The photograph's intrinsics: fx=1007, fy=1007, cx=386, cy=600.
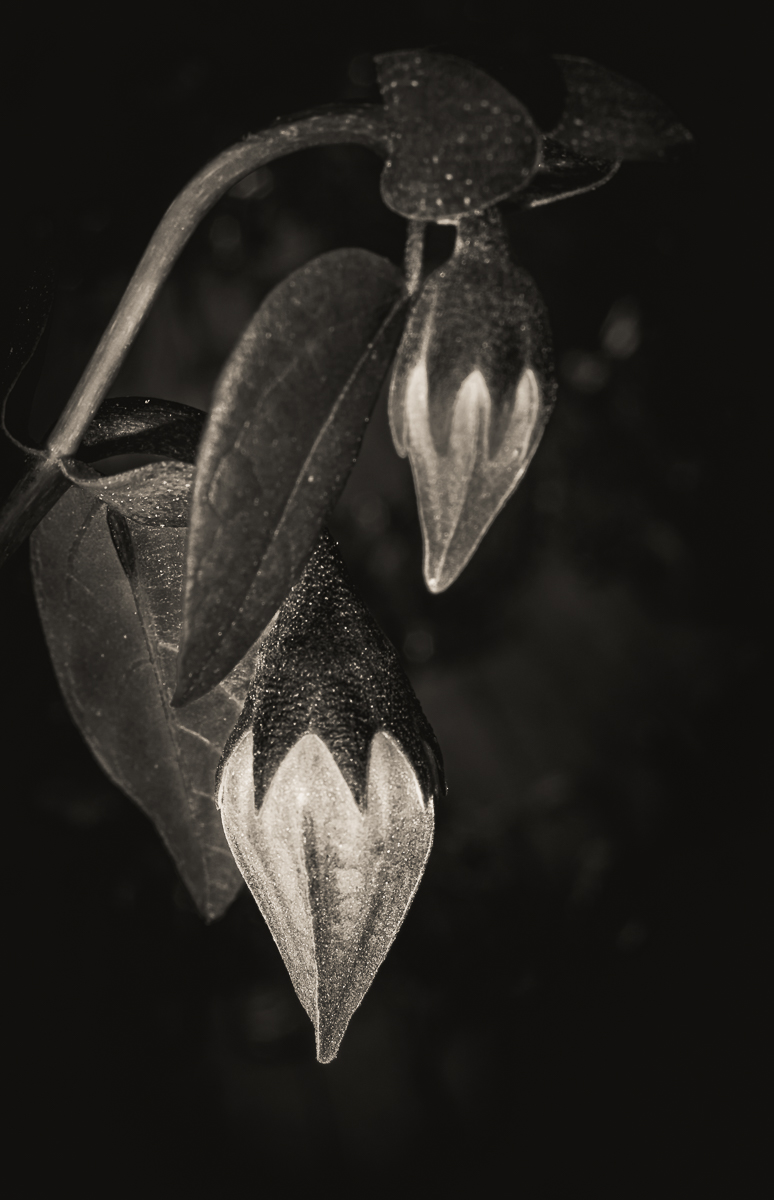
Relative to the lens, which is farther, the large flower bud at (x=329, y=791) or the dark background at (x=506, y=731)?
the dark background at (x=506, y=731)

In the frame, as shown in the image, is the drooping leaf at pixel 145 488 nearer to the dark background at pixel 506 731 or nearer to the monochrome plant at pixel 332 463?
the monochrome plant at pixel 332 463

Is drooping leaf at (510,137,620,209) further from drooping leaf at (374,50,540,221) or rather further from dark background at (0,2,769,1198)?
dark background at (0,2,769,1198)

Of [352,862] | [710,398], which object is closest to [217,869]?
[352,862]

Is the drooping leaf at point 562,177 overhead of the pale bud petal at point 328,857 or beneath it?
overhead

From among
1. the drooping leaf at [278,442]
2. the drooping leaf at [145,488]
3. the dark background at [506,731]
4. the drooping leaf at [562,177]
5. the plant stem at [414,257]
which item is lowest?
the dark background at [506,731]

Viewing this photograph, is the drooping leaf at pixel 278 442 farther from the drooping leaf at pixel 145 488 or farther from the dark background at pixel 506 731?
the dark background at pixel 506 731

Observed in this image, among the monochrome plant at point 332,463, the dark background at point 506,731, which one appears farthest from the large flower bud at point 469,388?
the dark background at point 506,731
